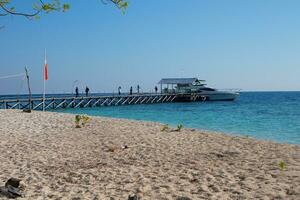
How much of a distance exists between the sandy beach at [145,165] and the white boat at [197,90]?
5135cm

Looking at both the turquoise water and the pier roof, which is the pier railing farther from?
the pier roof

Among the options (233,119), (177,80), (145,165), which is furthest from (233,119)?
(177,80)

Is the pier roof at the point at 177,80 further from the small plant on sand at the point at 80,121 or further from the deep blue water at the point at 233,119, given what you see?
the small plant on sand at the point at 80,121

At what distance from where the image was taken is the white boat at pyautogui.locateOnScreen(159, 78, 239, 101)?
219ft

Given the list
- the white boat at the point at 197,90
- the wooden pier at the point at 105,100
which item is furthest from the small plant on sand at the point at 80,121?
the white boat at the point at 197,90

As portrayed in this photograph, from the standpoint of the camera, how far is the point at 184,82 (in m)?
68.0

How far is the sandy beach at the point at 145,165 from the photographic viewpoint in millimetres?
7361

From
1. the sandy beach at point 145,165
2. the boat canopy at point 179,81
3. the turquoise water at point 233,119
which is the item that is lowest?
the turquoise water at point 233,119

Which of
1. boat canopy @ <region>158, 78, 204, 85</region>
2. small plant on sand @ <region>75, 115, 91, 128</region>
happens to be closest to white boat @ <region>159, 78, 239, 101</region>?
boat canopy @ <region>158, 78, 204, 85</region>

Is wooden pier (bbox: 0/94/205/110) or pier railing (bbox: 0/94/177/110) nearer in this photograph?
wooden pier (bbox: 0/94/205/110)

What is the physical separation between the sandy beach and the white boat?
5135 cm

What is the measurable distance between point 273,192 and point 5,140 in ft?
29.8

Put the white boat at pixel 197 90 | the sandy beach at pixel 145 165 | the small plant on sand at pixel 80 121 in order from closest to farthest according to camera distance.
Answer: the sandy beach at pixel 145 165 < the small plant on sand at pixel 80 121 < the white boat at pixel 197 90

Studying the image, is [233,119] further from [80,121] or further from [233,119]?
[80,121]
